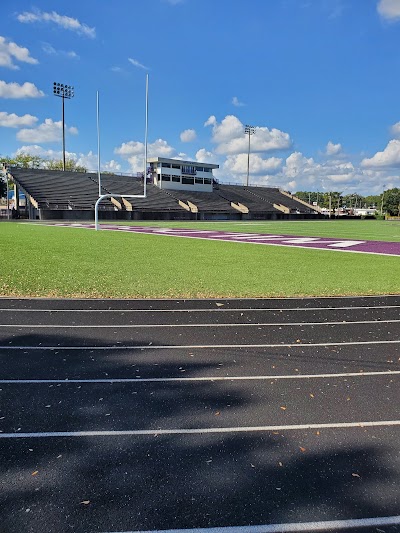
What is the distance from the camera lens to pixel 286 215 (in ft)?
242

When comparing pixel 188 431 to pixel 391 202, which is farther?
pixel 391 202

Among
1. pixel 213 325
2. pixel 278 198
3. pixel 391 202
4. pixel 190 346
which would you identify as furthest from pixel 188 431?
pixel 391 202

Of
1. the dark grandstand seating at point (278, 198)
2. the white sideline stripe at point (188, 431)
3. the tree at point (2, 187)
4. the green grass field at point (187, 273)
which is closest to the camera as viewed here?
the white sideline stripe at point (188, 431)

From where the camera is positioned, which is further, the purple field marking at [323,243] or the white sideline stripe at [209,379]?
the purple field marking at [323,243]

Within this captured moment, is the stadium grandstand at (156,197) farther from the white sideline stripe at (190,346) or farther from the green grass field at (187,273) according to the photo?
the white sideline stripe at (190,346)

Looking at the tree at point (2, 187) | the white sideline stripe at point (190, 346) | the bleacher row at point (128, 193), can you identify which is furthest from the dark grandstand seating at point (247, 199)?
the white sideline stripe at point (190, 346)

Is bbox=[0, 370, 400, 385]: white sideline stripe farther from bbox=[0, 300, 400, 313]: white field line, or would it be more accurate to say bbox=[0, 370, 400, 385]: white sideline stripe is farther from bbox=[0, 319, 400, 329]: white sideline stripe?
bbox=[0, 300, 400, 313]: white field line

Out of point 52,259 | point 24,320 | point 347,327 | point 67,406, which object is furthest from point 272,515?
point 52,259

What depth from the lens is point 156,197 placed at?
66062 millimetres

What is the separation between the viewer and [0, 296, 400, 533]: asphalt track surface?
98.4 inches

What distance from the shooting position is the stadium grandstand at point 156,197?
2112 inches

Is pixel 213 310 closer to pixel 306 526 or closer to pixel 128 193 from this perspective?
pixel 306 526

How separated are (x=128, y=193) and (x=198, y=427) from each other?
204ft

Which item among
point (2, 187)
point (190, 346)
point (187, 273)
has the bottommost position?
point (190, 346)
